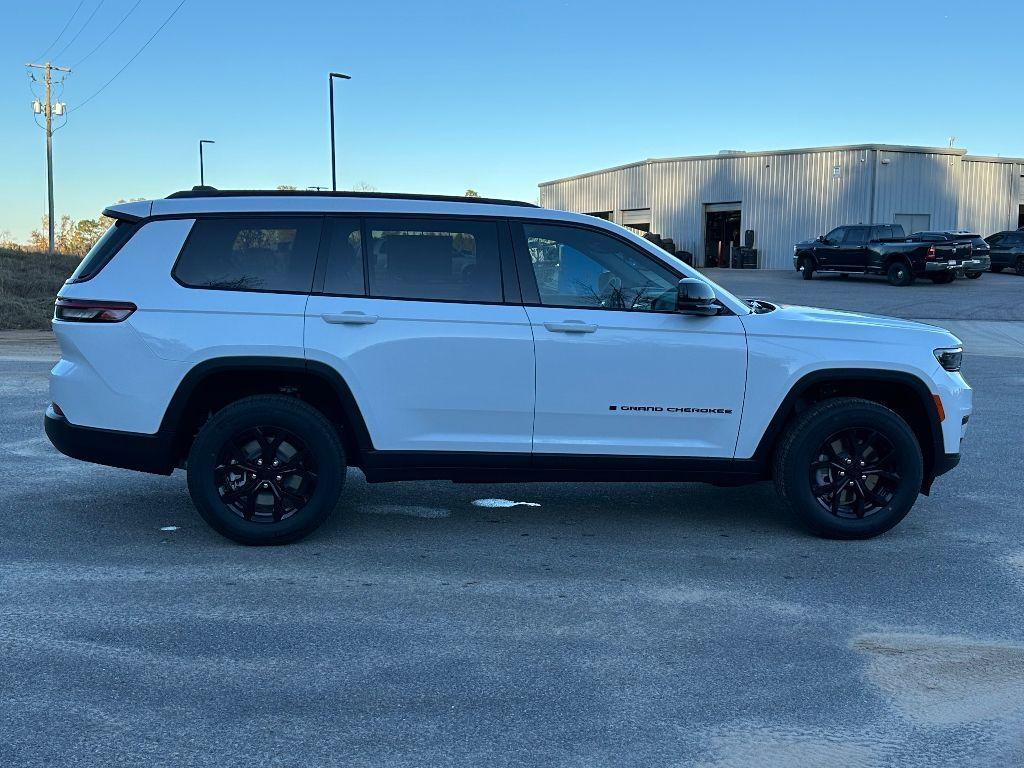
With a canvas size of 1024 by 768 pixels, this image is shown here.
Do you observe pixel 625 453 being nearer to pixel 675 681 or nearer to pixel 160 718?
pixel 675 681

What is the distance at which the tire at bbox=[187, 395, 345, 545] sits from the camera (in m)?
5.39

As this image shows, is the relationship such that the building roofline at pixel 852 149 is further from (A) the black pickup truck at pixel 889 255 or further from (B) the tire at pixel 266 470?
(B) the tire at pixel 266 470

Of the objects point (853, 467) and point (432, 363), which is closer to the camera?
point (432, 363)

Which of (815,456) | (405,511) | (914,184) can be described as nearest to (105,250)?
(405,511)

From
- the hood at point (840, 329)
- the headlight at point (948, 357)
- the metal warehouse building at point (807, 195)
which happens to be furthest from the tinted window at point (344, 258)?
the metal warehouse building at point (807, 195)

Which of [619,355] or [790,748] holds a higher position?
[619,355]

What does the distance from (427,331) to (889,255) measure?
103 ft

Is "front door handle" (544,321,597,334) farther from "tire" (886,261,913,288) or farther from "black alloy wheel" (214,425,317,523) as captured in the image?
"tire" (886,261,913,288)

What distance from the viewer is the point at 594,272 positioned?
5.64 meters

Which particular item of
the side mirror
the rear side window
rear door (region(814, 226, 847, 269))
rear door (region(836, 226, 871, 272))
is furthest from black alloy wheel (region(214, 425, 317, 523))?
rear door (region(814, 226, 847, 269))

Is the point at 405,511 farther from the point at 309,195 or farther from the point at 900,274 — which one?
the point at 900,274

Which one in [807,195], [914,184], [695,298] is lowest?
[695,298]

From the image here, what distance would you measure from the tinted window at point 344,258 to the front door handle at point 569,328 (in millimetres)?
1033

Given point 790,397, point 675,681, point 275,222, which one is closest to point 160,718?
point 675,681
